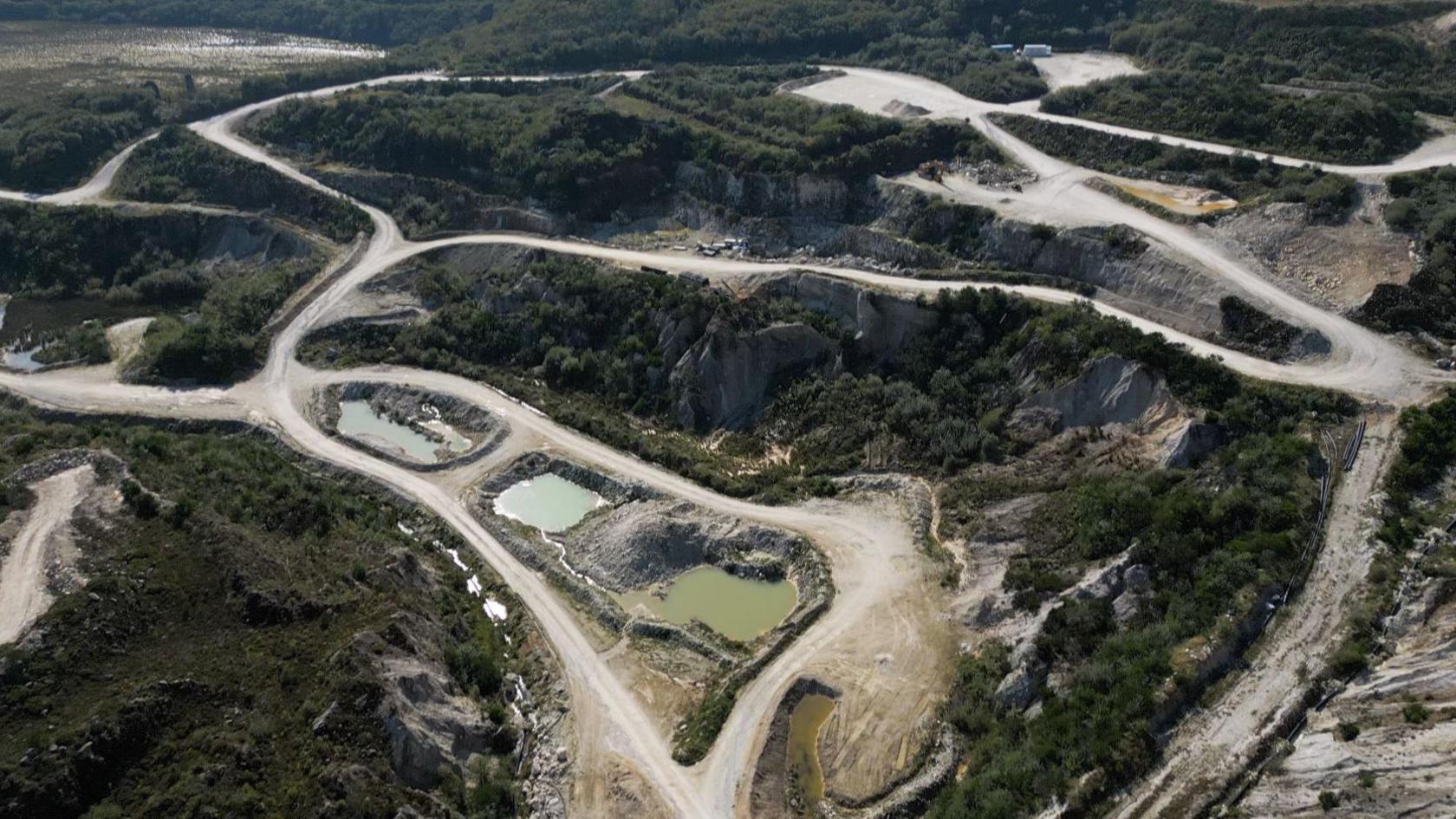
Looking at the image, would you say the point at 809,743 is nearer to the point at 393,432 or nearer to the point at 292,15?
the point at 393,432

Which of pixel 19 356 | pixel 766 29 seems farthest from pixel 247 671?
pixel 766 29

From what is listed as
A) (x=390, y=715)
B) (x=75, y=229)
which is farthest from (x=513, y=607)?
(x=75, y=229)

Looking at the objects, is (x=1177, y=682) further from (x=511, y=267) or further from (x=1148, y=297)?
(x=511, y=267)

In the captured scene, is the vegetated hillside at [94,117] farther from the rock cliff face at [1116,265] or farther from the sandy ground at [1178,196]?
the sandy ground at [1178,196]

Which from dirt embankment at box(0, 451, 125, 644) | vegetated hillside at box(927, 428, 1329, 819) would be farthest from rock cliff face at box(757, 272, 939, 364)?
dirt embankment at box(0, 451, 125, 644)

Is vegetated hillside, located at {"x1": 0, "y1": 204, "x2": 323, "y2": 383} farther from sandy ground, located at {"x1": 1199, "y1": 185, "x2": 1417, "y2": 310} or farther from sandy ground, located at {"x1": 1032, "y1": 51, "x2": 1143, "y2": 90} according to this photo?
sandy ground, located at {"x1": 1032, "y1": 51, "x2": 1143, "y2": 90}

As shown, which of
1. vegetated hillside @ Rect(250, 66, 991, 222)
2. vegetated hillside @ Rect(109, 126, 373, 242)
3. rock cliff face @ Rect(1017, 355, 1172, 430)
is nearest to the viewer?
rock cliff face @ Rect(1017, 355, 1172, 430)
